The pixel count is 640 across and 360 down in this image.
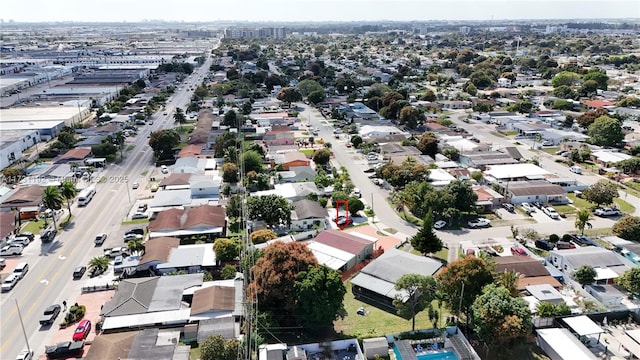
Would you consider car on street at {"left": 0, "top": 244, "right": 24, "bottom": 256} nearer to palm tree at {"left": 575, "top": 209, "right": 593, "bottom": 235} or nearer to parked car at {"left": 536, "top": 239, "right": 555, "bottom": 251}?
parked car at {"left": 536, "top": 239, "right": 555, "bottom": 251}

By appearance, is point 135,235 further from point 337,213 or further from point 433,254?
point 433,254

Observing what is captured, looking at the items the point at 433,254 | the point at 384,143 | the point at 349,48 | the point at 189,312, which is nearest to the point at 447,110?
the point at 384,143

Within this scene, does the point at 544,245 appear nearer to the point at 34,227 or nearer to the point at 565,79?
the point at 34,227

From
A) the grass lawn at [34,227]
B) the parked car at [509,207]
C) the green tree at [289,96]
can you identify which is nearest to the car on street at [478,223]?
the parked car at [509,207]

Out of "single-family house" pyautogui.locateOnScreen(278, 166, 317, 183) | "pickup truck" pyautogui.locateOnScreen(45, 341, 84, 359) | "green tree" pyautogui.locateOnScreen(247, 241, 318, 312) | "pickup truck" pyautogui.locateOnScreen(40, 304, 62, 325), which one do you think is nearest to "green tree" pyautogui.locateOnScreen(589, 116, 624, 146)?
"single-family house" pyautogui.locateOnScreen(278, 166, 317, 183)

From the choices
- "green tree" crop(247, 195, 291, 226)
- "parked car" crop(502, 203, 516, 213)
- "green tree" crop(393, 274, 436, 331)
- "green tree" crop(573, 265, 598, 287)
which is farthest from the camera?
"parked car" crop(502, 203, 516, 213)

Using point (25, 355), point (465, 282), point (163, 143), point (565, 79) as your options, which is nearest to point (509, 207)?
point (465, 282)
